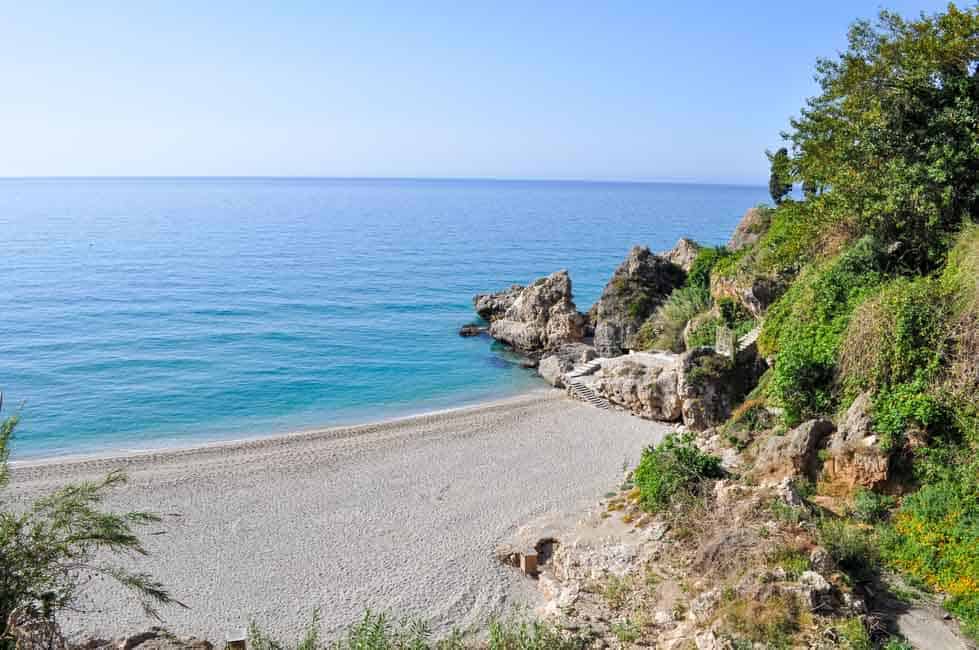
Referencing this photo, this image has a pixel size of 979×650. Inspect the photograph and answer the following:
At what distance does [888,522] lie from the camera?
1525 cm

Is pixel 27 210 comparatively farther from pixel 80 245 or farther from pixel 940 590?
pixel 940 590

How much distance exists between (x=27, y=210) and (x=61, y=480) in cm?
15349

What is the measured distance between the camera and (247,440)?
2859cm

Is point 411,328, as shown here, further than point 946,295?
Yes

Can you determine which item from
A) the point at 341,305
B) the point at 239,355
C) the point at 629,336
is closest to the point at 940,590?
the point at 629,336

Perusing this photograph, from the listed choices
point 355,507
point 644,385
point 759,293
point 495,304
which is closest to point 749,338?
point 759,293

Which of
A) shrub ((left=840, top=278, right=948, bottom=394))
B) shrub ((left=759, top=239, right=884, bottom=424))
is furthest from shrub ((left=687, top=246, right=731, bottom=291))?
shrub ((left=840, top=278, right=948, bottom=394))

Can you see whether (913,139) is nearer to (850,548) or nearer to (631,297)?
(850,548)

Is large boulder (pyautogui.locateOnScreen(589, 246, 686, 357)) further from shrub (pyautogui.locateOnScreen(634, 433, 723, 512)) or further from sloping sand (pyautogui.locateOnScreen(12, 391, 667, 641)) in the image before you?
shrub (pyautogui.locateOnScreen(634, 433, 723, 512))

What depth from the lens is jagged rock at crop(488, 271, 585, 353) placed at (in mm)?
40750

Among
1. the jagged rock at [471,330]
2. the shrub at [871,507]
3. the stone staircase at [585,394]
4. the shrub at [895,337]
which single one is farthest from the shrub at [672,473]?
the jagged rock at [471,330]

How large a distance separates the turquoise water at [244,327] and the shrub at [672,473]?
17466mm

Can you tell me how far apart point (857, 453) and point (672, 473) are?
15.0ft

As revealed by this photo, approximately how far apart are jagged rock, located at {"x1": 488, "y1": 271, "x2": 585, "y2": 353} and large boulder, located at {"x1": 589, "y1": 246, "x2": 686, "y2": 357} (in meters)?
2.45
